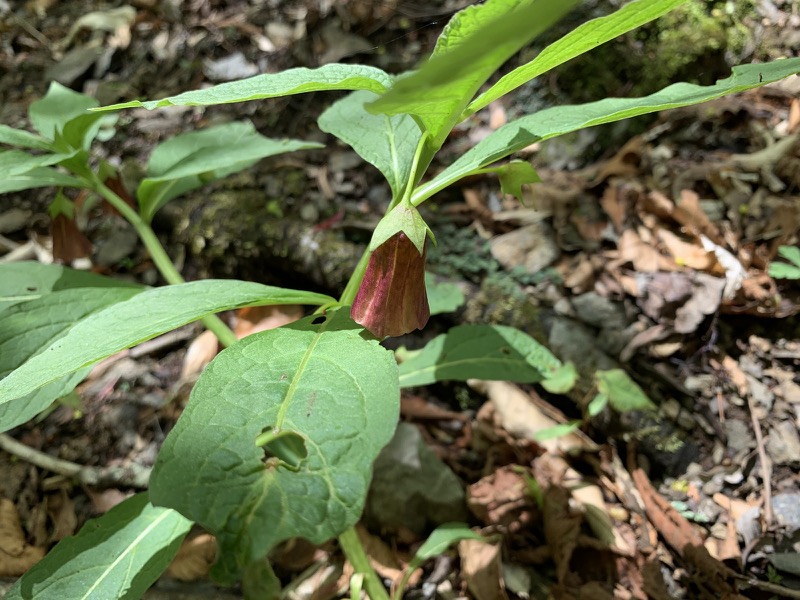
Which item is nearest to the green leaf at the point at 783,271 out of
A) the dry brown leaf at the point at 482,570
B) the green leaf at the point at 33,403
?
the dry brown leaf at the point at 482,570

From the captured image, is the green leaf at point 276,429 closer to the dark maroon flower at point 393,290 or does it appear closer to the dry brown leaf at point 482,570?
the dark maroon flower at point 393,290

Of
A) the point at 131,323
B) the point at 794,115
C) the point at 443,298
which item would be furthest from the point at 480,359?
the point at 794,115

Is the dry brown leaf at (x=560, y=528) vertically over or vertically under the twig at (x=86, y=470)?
under

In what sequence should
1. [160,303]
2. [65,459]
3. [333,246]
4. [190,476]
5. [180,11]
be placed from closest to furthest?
[190,476], [160,303], [65,459], [333,246], [180,11]

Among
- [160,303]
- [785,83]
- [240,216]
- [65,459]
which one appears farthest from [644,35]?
[65,459]

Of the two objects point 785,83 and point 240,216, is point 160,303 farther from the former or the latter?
point 785,83
